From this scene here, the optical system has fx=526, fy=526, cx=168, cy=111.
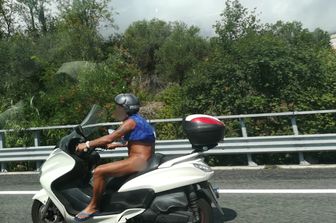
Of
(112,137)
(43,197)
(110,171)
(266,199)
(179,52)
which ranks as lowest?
(266,199)

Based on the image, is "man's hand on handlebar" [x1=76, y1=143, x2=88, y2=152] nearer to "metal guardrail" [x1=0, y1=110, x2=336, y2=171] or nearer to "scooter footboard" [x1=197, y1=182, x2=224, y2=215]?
"scooter footboard" [x1=197, y1=182, x2=224, y2=215]

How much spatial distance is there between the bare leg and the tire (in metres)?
0.69

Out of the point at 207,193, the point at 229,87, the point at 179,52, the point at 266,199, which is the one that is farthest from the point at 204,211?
the point at 179,52

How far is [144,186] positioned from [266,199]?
2.39m

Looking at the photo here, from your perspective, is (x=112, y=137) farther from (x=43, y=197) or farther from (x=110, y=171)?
(x=43, y=197)

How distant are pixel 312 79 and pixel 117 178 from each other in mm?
7684

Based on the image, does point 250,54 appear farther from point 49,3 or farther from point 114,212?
point 49,3

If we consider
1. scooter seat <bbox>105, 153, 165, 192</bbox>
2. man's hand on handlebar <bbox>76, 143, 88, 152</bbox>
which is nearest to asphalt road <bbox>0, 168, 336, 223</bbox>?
scooter seat <bbox>105, 153, 165, 192</bbox>

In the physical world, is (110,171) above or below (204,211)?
above

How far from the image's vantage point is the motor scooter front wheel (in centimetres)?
574

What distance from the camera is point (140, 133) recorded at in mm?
5402

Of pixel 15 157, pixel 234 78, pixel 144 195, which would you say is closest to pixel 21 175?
pixel 15 157

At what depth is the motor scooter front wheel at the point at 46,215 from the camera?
5.74m

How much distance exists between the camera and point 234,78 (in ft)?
40.0
